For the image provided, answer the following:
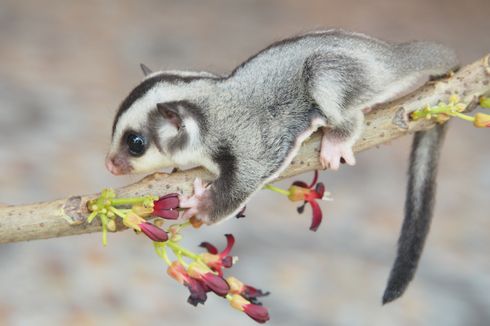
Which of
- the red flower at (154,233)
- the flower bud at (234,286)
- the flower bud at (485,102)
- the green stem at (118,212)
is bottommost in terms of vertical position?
the flower bud at (234,286)

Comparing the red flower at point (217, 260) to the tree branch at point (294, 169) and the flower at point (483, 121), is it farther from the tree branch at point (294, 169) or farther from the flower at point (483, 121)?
the flower at point (483, 121)

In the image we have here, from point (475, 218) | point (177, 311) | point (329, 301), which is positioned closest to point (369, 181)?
point (475, 218)

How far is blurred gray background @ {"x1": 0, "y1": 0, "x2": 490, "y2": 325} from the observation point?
12.3ft

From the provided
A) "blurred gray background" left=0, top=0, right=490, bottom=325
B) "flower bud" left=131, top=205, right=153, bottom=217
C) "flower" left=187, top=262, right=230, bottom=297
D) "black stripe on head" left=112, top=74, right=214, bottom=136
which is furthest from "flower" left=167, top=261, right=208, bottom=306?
"blurred gray background" left=0, top=0, right=490, bottom=325

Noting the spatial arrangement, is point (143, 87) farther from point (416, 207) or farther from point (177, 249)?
point (416, 207)

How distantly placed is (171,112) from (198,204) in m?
0.20

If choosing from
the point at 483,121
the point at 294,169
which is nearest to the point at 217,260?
the point at 294,169

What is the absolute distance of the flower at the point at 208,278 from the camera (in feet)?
4.48

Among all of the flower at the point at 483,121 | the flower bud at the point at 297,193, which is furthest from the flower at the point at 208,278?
the flower at the point at 483,121

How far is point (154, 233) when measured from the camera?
1.34 meters

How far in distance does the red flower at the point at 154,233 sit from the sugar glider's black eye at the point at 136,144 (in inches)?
13.3

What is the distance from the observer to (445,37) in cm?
607

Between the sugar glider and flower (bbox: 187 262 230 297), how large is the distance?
176mm

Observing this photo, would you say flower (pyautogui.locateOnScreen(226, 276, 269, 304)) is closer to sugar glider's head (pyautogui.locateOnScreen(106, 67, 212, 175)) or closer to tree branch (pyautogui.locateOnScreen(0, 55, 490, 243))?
tree branch (pyautogui.locateOnScreen(0, 55, 490, 243))
